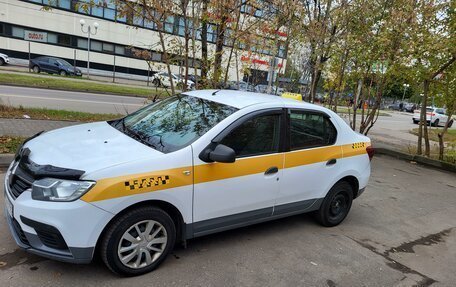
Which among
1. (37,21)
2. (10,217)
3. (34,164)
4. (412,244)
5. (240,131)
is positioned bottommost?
(412,244)

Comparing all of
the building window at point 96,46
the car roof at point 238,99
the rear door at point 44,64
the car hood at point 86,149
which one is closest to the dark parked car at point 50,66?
the rear door at point 44,64

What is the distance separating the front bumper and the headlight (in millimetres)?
43

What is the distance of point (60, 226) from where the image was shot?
289cm

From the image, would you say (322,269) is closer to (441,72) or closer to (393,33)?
(393,33)

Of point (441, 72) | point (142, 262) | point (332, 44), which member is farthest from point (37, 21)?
point (142, 262)

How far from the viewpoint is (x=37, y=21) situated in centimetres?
3606

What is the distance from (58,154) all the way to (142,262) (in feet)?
3.94

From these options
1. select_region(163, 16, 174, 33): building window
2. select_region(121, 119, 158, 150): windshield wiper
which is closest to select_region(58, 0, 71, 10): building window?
select_region(163, 16, 174, 33): building window

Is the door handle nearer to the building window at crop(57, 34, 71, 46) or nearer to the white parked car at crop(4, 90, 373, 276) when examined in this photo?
the white parked car at crop(4, 90, 373, 276)

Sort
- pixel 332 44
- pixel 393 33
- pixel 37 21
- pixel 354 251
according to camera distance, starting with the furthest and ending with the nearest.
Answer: pixel 37 21 < pixel 332 44 < pixel 393 33 < pixel 354 251

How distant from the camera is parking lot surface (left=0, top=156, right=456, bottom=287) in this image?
329cm

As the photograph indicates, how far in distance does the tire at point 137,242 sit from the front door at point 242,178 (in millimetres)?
326

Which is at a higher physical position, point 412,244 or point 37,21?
point 37,21

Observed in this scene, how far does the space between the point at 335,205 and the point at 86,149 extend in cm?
325
